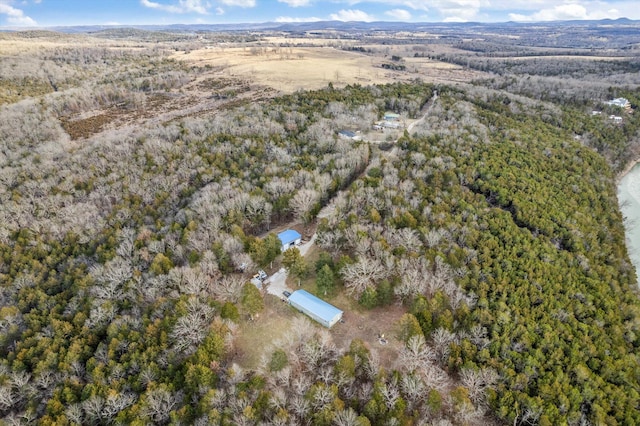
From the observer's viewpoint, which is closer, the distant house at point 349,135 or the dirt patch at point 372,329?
the dirt patch at point 372,329

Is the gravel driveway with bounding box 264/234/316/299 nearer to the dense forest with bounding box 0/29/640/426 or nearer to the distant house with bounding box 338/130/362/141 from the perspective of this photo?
the dense forest with bounding box 0/29/640/426

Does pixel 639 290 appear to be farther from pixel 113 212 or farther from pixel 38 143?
pixel 38 143

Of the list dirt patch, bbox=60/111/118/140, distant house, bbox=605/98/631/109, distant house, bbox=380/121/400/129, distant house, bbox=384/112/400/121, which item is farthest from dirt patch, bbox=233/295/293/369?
distant house, bbox=605/98/631/109

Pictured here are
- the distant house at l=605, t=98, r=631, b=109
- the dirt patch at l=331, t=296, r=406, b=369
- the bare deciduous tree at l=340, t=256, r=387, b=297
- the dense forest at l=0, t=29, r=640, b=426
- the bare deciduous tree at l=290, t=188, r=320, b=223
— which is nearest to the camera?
the dense forest at l=0, t=29, r=640, b=426

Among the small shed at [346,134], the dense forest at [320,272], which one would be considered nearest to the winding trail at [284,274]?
the dense forest at [320,272]

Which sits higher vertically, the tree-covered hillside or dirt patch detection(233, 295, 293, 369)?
the tree-covered hillside

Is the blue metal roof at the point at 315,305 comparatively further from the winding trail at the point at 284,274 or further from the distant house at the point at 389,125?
the distant house at the point at 389,125
